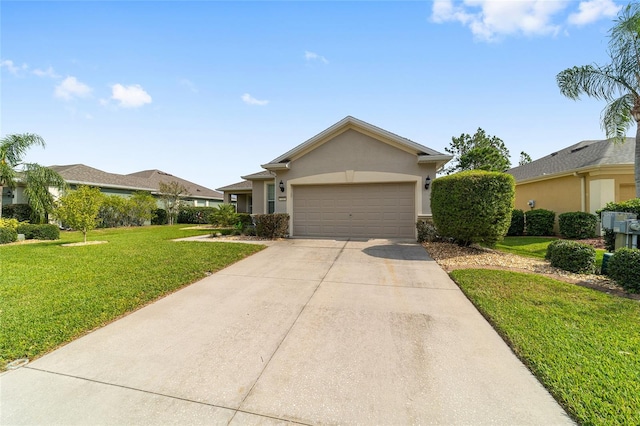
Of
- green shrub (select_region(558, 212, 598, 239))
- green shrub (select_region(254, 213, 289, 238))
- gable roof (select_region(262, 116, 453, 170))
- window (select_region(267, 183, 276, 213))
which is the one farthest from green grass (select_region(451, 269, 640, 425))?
window (select_region(267, 183, 276, 213))

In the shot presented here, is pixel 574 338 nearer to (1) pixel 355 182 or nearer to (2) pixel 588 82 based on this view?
(1) pixel 355 182

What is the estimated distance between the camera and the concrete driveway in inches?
82.4

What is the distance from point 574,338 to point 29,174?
72.2 feet

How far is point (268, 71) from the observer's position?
34.9ft

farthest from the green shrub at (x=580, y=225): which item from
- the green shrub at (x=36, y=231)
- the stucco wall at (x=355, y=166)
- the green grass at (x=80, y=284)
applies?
the green shrub at (x=36, y=231)

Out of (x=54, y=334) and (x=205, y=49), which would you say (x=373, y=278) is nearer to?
(x=54, y=334)

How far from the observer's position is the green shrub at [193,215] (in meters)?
24.1

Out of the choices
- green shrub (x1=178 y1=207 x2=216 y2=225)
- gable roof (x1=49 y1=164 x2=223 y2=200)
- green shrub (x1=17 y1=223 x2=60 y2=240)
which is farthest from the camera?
green shrub (x1=178 y1=207 x2=216 y2=225)

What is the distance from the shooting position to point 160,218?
22.9 m

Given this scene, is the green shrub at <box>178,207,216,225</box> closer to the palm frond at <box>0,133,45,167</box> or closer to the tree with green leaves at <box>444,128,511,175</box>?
the palm frond at <box>0,133,45,167</box>

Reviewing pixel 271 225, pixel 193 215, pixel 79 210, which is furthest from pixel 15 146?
pixel 271 225

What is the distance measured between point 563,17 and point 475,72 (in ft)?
8.04

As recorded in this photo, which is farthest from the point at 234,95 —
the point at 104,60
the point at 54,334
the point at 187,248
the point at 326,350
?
the point at 326,350

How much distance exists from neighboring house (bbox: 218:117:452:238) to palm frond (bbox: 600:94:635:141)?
665cm
